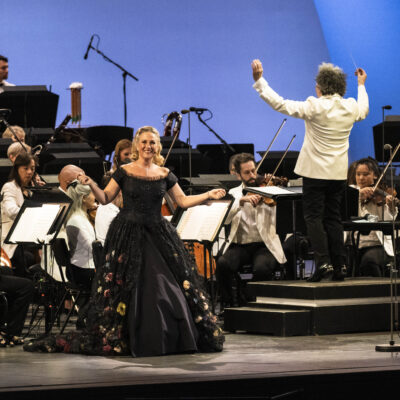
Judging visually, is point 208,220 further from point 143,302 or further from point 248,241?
point 248,241

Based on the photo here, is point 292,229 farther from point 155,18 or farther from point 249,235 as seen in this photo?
point 155,18

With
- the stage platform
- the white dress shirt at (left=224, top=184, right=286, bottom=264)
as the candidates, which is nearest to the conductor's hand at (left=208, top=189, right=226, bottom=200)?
the stage platform

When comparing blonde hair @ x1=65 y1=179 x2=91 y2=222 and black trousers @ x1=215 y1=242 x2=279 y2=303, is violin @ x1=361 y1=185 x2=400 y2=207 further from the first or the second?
blonde hair @ x1=65 y1=179 x2=91 y2=222

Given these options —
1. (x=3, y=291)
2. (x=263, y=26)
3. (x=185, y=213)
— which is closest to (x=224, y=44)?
(x=263, y=26)

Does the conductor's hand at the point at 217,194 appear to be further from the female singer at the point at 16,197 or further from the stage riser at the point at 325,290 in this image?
the female singer at the point at 16,197

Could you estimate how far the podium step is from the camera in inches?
199

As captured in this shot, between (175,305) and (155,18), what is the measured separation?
7.11m

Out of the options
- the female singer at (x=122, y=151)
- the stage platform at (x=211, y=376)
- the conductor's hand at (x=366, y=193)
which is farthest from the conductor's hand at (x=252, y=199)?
the stage platform at (x=211, y=376)

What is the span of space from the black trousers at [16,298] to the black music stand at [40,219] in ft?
1.05

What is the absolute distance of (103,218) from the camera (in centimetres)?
565

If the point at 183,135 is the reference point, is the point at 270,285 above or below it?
below

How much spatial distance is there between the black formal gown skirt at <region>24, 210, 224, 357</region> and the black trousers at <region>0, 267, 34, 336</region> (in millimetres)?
328

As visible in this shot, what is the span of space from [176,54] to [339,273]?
611cm

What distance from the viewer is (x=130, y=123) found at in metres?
10.9
